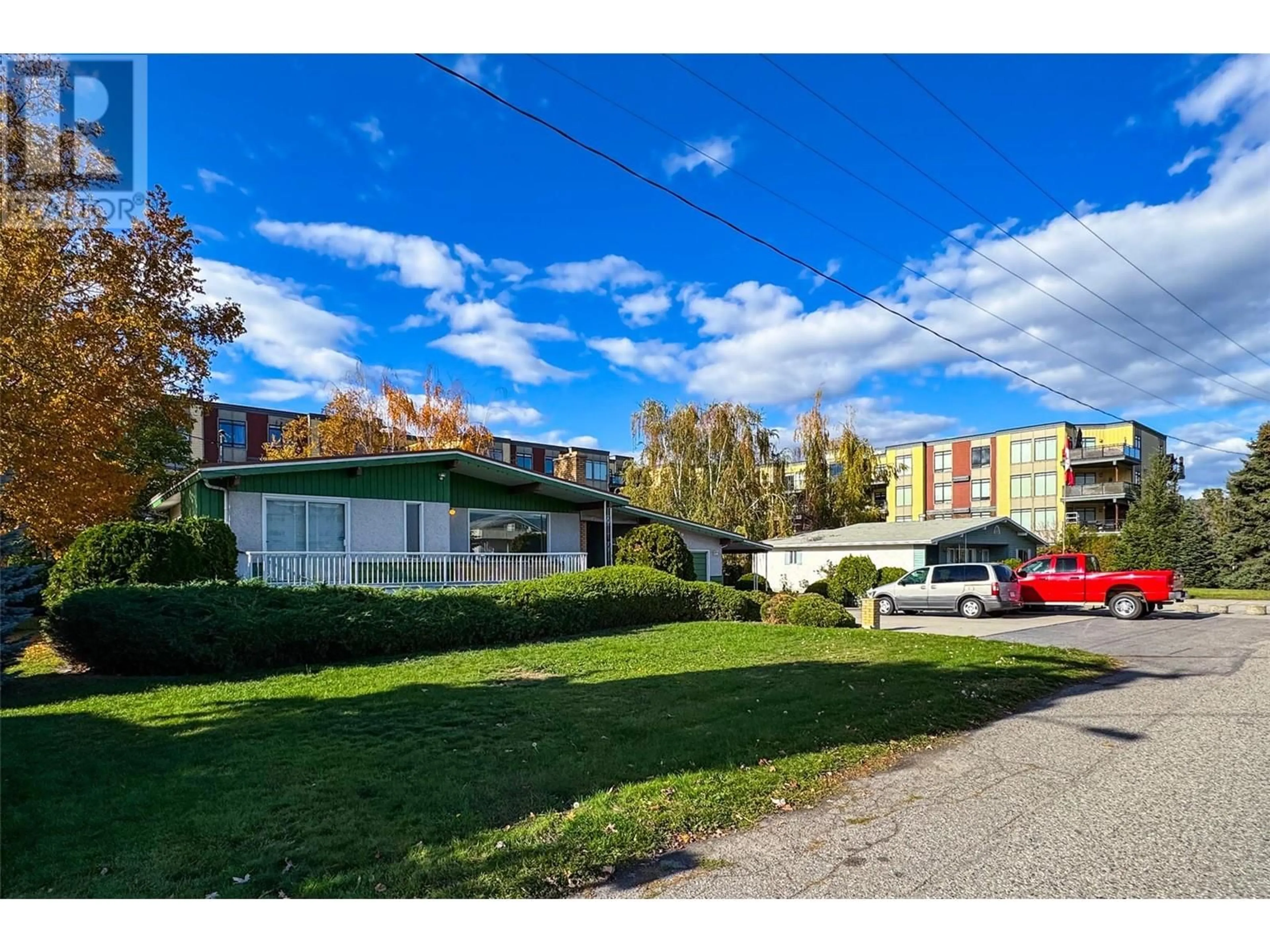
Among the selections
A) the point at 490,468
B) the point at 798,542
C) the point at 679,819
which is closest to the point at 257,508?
the point at 490,468

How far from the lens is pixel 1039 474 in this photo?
55500mm

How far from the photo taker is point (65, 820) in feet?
14.6

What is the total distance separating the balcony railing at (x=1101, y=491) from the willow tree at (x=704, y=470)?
28955 mm

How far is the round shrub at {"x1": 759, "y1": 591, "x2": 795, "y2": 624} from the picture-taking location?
16.7 metres

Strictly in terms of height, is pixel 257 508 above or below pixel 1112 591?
above

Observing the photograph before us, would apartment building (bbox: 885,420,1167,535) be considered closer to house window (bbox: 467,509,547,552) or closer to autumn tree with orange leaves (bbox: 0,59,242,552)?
house window (bbox: 467,509,547,552)

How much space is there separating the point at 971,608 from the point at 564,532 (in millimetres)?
12783

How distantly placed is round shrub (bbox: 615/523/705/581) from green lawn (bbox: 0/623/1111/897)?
10.6 meters

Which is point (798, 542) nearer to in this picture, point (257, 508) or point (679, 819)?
point (257, 508)

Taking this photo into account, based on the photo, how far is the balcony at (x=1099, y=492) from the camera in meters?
50.2

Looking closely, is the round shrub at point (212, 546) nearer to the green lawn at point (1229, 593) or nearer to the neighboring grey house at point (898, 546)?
the neighboring grey house at point (898, 546)

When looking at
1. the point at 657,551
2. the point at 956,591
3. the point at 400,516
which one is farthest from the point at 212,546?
the point at 956,591
